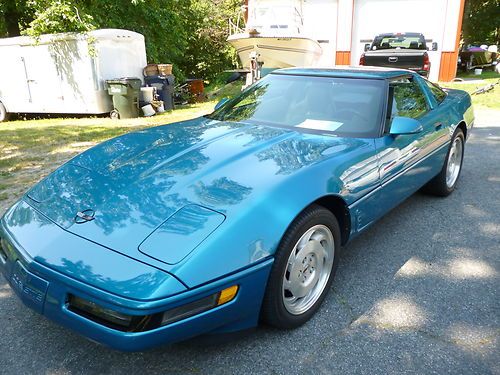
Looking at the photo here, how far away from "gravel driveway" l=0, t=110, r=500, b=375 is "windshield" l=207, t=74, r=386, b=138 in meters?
0.99

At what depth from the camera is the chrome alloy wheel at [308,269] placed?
231cm

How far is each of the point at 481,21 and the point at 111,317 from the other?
28.5 meters

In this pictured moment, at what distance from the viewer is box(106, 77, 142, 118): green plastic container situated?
33.0 feet

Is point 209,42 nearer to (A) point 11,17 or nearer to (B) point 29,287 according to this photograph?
(A) point 11,17

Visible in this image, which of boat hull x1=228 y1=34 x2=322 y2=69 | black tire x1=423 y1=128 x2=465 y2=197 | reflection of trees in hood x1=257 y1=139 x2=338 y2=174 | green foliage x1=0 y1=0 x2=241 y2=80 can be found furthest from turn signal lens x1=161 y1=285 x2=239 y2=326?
boat hull x1=228 y1=34 x2=322 y2=69

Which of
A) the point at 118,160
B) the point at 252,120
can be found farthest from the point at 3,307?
the point at 252,120

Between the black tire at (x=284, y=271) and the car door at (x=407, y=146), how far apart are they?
802 millimetres

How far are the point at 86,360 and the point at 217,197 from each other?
3.46 feet

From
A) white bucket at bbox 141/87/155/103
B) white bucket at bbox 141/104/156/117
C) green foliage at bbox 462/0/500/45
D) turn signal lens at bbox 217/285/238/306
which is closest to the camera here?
turn signal lens at bbox 217/285/238/306

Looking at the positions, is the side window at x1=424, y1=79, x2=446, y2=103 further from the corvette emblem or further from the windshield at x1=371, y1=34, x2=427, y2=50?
the windshield at x1=371, y1=34, x2=427, y2=50

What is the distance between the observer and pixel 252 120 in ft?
11.2

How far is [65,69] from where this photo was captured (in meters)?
10.5

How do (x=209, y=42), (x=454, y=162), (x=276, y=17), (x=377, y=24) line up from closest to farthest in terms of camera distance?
(x=454, y=162) < (x=276, y=17) < (x=377, y=24) < (x=209, y=42)

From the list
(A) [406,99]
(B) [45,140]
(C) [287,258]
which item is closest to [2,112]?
(B) [45,140]
